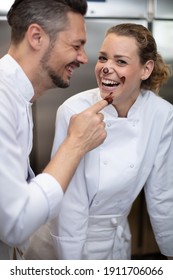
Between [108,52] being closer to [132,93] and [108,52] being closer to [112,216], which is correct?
[132,93]

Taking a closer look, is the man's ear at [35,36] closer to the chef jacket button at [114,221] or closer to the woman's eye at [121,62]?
the woman's eye at [121,62]

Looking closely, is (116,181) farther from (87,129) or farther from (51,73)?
(51,73)

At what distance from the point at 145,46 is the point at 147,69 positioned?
106 millimetres

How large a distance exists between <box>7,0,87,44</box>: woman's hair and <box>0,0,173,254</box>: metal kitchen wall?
88cm

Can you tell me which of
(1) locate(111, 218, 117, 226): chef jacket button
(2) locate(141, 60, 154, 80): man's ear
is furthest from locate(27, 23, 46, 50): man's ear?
(1) locate(111, 218, 117, 226): chef jacket button

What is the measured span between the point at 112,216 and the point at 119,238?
105 millimetres

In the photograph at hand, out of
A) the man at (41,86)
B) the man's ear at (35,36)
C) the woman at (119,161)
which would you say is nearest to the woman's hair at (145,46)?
the woman at (119,161)

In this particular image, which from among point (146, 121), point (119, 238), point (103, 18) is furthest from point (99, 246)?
point (103, 18)

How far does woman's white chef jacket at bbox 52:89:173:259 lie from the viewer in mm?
1266

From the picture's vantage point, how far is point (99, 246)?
136 cm

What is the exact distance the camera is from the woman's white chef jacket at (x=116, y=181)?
1266mm

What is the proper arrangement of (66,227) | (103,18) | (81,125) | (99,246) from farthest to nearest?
(103,18), (99,246), (66,227), (81,125)

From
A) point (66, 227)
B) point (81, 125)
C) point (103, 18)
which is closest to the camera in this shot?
point (81, 125)

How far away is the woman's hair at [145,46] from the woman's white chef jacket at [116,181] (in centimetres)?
8
